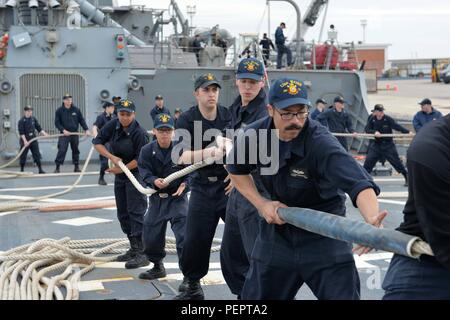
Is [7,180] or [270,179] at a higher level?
[270,179]

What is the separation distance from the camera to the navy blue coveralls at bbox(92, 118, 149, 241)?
24.1ft

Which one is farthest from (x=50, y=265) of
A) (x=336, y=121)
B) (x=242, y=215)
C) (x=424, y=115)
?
(x=336, y=121)

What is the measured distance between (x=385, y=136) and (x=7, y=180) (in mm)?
Answer: 7196

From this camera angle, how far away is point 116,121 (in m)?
7.58

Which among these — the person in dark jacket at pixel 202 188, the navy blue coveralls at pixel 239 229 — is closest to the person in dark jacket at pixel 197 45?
the person in dark jacket at pixel 202 188

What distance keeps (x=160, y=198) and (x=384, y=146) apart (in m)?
7.66

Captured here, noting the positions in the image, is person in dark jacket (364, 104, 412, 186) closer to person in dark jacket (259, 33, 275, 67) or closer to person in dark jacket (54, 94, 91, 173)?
person in dark jacket (54, 94, 91, 173)

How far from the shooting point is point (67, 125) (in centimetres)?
1579

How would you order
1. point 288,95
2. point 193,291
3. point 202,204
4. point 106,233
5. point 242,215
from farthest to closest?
point 106,233 → point 193,291 → point 202,204 → point 242,215 → point 288,95

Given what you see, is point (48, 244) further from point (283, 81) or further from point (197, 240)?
Answer: point (283, 81)

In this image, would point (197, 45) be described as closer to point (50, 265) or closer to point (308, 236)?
point (50, 265)

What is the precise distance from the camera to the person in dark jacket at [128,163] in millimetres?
7336

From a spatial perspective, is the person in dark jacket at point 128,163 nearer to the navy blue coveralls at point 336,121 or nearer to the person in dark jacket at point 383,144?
the person in dark jacket at point 383,144

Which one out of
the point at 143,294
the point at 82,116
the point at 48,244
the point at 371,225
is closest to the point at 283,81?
the point at 371,225
